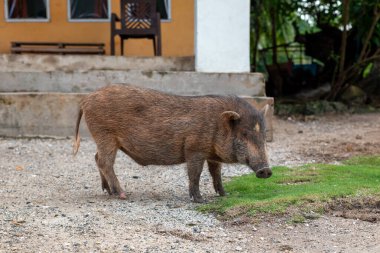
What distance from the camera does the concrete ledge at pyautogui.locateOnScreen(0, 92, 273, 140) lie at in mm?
11000

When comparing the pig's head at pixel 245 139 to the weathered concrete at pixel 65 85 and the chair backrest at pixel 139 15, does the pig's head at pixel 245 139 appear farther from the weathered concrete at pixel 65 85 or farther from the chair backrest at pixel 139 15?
the chair backrest at pixel 139 15

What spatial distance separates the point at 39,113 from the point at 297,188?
5119mm

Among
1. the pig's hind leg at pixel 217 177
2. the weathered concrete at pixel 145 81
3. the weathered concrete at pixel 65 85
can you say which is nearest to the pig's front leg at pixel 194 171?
the pig's hind leg at pixel 217 177

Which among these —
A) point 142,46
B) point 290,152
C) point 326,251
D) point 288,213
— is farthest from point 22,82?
point 326,251

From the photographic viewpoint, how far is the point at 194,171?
23.2ft

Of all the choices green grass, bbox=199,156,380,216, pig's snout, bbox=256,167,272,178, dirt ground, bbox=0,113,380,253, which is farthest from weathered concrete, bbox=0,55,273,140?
pig's snout, bbox=256,167,272,178

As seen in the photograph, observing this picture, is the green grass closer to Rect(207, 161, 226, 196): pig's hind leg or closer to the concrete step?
Rect(207, 161, 226, 196): pig's hind leg

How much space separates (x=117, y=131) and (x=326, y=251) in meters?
2.67

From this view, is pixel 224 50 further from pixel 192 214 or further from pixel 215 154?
pixel 192 214

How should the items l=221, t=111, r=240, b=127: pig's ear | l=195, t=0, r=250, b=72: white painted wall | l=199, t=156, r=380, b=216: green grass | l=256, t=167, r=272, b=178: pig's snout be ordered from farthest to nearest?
l=195, t=0, r=250, b=72: white painted wall → l=221, t=111, r=240, b=127: pig's ear → l=256, t=167, r=272, b=178: pig's snout → l=199, t=156, r=380, b=216: green grass

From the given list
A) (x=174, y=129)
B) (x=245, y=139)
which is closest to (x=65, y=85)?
(x=174, y=129)

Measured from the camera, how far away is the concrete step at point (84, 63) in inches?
463

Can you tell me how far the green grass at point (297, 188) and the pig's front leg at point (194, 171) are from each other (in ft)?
0.74

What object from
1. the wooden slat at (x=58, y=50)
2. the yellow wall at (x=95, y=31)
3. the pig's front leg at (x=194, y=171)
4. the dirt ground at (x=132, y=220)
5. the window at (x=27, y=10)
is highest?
the window at (x=27, y=10)
